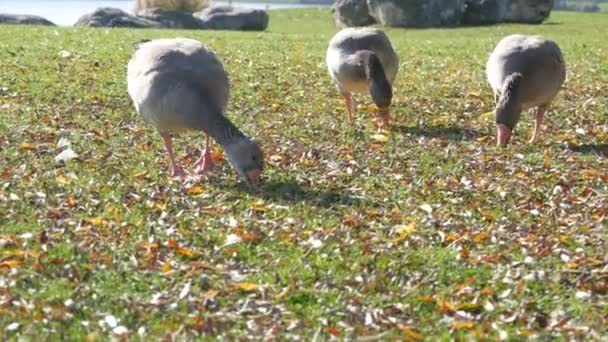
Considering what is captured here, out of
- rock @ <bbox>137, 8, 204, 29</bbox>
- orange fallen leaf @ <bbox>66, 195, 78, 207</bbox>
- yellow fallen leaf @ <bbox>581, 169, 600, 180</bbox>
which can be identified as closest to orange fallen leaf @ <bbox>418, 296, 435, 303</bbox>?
orange fallen leaf @ <bbox>66, 195, 78, 207</bbox>

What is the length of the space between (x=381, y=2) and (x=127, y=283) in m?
40.8

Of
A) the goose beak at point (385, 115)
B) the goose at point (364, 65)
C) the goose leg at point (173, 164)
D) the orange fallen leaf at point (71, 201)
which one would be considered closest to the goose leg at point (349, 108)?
the goose at point (364, 65)

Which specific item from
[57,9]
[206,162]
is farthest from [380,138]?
[57,9]

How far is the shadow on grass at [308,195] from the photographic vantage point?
9742 millimetres

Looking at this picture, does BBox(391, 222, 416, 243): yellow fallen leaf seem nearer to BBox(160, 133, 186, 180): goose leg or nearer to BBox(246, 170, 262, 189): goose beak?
BBox(246, 170, 262, 189): goose beak

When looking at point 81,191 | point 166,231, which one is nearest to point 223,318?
point 166,231

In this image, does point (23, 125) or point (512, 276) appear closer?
point (512, 276)

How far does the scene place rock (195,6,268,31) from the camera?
4866cm

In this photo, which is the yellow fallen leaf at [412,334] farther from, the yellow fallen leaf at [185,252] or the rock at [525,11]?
the rock at [525,11]

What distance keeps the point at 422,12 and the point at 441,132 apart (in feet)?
106

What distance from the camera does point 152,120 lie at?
10.7 metres

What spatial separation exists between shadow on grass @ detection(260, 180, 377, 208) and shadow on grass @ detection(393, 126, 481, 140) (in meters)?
3.96

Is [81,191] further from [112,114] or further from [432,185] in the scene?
[112,114]

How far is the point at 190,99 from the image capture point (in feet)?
33.9
